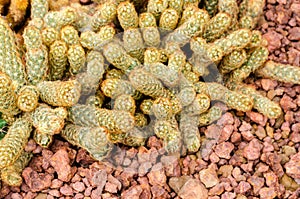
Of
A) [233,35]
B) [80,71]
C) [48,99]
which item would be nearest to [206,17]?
[233,35]

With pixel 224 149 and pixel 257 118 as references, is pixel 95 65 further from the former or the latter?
pixel 257 118

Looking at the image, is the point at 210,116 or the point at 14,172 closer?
the point at 14,172

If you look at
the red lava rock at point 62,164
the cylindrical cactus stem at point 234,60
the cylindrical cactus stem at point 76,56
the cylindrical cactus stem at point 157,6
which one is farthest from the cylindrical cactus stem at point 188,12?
the red lava rock at point 62,164

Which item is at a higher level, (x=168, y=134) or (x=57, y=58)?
(x=57, y=58)

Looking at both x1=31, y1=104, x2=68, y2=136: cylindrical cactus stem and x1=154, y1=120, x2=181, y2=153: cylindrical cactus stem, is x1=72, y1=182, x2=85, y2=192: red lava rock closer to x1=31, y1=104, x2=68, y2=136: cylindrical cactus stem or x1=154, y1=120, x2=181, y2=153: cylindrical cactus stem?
x1=31, y1=104, x2=68, y2=136: cylindrical cactus stem

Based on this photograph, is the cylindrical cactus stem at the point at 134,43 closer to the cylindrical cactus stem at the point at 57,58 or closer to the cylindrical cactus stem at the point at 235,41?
the cylindrical cactus stem at the point at 57,58

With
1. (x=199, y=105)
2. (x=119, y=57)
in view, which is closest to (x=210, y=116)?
(x=199, y=105)
